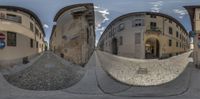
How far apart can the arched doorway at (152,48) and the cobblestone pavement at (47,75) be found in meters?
0.45

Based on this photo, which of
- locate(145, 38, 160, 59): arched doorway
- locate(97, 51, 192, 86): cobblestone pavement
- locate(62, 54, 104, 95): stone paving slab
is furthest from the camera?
locate(62, 54, 104, 95): stone paving slab

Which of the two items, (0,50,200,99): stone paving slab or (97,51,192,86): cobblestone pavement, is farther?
(0,50,200,99): stone paving slab

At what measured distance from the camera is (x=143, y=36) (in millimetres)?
2031

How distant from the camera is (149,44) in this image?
6.61 feet

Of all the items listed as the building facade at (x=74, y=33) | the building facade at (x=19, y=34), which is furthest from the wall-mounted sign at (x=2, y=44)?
the building facade at (x=74, y=33)

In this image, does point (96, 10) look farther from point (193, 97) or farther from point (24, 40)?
point (193, 97)

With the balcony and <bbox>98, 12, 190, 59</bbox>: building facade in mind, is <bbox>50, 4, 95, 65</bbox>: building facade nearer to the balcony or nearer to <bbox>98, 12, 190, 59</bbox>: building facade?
<bbox>98, 12, 190, 59</bbox>: building facade

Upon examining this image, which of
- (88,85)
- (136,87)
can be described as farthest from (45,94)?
(136,87)

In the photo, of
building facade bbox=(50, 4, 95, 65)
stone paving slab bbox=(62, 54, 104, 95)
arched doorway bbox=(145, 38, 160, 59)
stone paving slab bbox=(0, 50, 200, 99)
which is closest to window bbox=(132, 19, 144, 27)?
arched doorway bbox=(145, 38, 160, 59)

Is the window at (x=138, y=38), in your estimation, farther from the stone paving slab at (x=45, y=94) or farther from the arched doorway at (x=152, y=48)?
the stone paving slab at (x=45, y=94)

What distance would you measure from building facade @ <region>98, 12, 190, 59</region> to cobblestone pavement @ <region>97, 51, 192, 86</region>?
5 cm

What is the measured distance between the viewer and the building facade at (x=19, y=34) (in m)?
2.15

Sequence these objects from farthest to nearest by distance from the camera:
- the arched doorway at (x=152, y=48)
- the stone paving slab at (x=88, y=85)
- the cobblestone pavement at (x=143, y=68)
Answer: the stone paving slab at (x=88, y=85), the cobblestone pavement at (x=143, y=68), the arched doorway at (x=152, y=48)

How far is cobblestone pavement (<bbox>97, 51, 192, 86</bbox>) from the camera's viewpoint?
2.14 m
